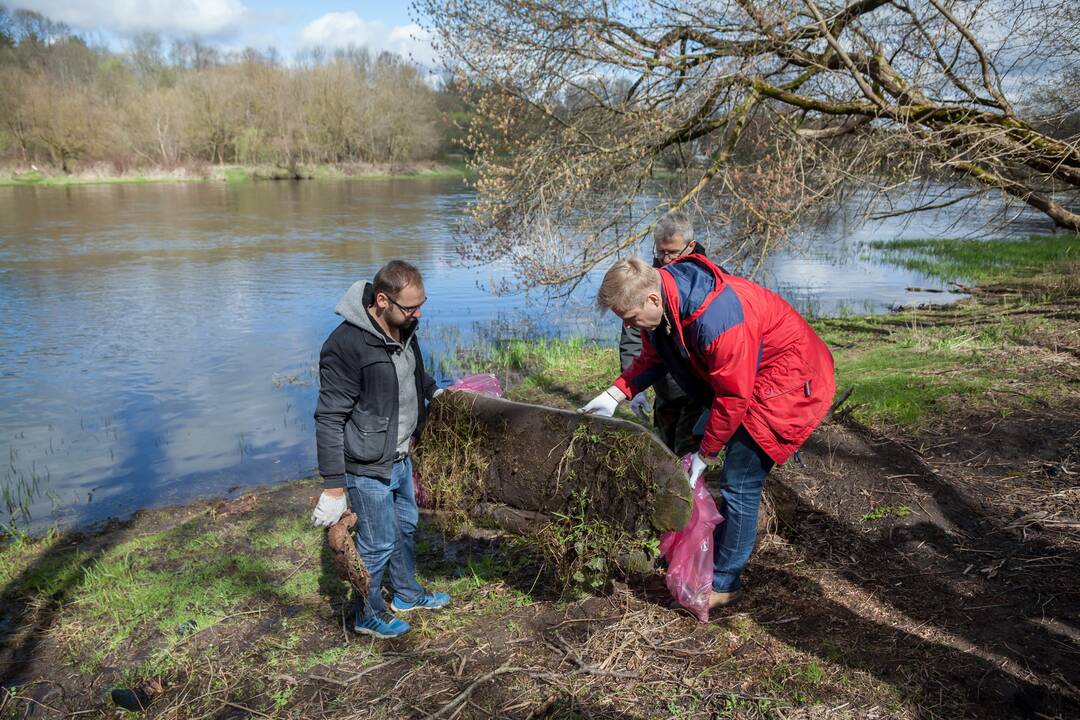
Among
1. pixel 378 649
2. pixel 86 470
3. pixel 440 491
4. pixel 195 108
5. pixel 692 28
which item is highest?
pixel 195 108

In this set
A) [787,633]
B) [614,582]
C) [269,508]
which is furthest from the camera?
[269,508]

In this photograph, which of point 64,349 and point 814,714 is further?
point 64,349

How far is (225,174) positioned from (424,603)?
4850cm

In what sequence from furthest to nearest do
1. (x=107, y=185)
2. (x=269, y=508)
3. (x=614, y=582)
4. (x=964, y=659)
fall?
(x=107, y=185)
(x=269, y=508)
(x=614, y=582)
(x=964, y=659)

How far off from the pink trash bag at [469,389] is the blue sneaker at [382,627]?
62 centimetres

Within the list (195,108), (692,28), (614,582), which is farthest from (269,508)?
(195,108)

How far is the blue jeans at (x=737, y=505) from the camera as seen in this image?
3139 mm

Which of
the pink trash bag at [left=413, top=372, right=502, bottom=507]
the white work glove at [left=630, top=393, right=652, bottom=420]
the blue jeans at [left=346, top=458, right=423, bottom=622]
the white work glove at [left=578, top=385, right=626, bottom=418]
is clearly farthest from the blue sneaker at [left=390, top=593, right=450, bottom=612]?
the white work glove at [left=630, top=393, right=652, bottom=420]

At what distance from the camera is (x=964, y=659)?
294 cm

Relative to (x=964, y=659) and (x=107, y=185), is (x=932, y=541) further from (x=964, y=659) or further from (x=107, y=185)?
(x=107, y=185)

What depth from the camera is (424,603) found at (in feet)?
12.1

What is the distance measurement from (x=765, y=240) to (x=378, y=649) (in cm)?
631

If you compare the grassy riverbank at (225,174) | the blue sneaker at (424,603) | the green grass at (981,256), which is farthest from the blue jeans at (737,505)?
the grassy riverbank at (225,174)

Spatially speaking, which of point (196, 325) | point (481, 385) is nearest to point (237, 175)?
point (196, 325)
